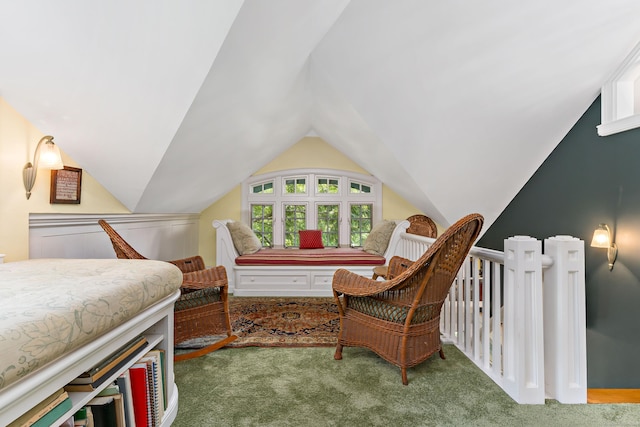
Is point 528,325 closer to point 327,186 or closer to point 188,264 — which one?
point 188,264

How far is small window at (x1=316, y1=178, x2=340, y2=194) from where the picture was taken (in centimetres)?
577

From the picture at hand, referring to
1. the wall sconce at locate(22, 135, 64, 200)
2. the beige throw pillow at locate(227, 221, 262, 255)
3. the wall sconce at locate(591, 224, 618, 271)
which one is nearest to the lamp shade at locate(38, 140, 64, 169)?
the wall sconce at locate(22, 135, 64, 200)

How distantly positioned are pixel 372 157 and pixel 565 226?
2.33 metres

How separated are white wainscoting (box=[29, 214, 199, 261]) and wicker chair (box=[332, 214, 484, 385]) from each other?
77.6 inches

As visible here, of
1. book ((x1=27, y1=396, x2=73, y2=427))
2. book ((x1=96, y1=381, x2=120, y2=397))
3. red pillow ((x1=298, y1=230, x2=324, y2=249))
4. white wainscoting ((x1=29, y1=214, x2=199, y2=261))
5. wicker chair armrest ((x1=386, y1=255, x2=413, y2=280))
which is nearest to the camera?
book ((x1=27, y1=396, x2=73, y2=427))

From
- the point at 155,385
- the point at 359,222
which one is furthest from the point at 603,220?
the point at 155,385

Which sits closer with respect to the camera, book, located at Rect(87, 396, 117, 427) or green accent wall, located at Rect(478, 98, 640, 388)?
book, located at Rect(87, 396, 117, 427)

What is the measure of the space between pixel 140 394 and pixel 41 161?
169cm

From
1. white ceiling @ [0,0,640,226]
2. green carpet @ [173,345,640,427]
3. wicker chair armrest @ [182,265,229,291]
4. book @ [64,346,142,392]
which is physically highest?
white ceiling @ [0,0,640,226]

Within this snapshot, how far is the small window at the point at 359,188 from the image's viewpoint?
5.78 metres

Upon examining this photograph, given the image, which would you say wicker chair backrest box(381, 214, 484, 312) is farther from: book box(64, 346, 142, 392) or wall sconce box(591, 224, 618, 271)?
wall sconce box(591, 224, 618, 271)

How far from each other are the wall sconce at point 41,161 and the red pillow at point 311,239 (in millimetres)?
3481

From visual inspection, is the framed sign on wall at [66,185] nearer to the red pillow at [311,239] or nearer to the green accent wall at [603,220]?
the red pillow at [311,239]

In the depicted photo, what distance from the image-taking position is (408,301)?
2.12 m
